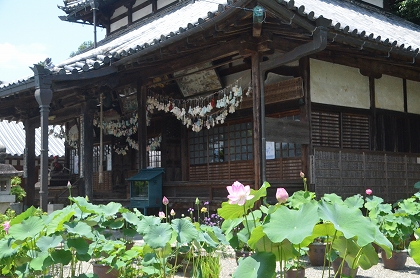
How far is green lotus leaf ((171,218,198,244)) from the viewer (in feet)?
12.4

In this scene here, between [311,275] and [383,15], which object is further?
[383,15]

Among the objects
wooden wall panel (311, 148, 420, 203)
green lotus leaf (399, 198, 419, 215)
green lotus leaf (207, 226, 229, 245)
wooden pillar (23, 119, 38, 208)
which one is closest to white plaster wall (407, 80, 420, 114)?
wooden wall panel (311, 148, 420, 203)

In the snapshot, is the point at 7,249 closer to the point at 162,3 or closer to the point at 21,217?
the point at 21,217

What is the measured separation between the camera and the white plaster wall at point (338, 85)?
28.7 ft

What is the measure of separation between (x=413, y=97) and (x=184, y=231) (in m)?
8.15

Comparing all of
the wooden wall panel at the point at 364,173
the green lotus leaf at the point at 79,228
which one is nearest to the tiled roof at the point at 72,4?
the wooden wall panel at the point at 364,173

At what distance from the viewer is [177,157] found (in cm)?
1152

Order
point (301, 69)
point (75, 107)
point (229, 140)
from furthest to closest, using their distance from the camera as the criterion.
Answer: point (75, 107)
point (229, 140)
point (301, 69)

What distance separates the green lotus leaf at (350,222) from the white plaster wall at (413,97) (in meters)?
8.21

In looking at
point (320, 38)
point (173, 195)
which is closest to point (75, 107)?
point (173, 195)

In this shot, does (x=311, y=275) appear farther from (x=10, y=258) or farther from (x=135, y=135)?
(x=135, y=135)

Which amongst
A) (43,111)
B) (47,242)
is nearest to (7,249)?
(47,242)

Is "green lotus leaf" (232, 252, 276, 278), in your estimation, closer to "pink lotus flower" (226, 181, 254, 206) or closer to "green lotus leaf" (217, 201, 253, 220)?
"pink lotus flower" (226, 181, 254, 206)

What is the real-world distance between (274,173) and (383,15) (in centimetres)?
594
